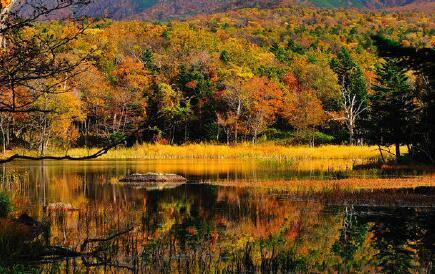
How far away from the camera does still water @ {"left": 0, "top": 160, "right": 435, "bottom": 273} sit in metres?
11.8

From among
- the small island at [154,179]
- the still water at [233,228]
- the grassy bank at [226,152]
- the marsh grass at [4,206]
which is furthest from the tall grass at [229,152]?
the marsh grass at [4,206]

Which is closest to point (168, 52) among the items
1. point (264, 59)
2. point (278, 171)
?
point (264, 59)

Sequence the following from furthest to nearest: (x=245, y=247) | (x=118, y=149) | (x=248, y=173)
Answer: (x=118, y=149)
(x=248, y=173)
(x=245, y=247)

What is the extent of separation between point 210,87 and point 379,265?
60511mm

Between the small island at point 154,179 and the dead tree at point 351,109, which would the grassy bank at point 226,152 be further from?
the small island at point 154,179

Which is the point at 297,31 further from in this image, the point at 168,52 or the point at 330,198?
the point at 330,198

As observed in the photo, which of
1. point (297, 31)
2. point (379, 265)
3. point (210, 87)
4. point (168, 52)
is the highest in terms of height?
point (297, 31)

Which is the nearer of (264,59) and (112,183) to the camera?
(112,183)

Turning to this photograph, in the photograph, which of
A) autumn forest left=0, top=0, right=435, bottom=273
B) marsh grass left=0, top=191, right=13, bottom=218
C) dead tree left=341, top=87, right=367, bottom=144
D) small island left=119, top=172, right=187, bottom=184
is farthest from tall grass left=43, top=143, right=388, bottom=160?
marsh grass left=0, top=191, right=13, bottom=218

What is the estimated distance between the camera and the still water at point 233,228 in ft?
38.9

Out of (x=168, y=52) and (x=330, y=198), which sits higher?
(x=168, y=52)

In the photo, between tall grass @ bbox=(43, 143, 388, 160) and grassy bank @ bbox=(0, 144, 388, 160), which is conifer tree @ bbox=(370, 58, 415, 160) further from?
grassy bank @ bbox=(0, 144, 388, 160)

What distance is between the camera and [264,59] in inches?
3282

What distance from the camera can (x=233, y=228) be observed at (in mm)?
16672
